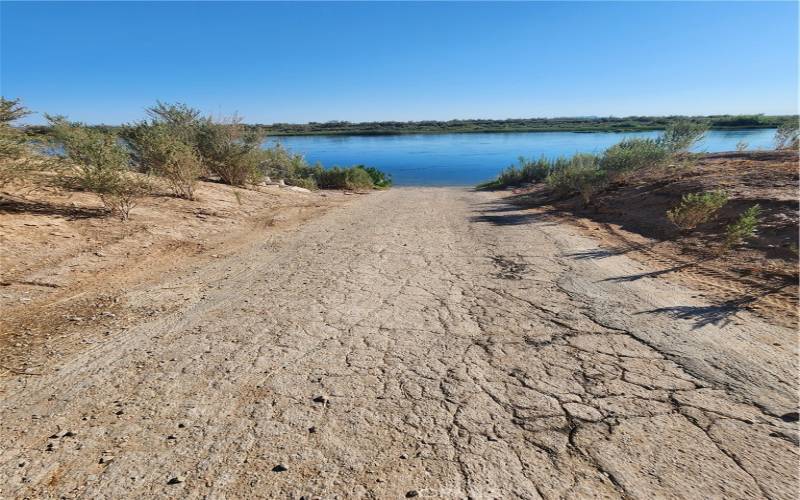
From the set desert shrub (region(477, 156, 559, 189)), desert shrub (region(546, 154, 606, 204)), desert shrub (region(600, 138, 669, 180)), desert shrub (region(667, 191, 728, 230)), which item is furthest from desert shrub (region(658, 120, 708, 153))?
desert shrub (region(477, 156, 559, 189))

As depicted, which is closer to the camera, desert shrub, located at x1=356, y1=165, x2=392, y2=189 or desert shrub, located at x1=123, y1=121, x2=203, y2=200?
desert shrub, located at x1=123, y1=121, x2=203, y2=200

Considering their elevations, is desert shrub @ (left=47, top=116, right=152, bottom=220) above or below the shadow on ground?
above

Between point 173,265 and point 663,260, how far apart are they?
6624 millimetres

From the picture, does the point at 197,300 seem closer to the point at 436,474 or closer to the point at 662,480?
the point at 436,474

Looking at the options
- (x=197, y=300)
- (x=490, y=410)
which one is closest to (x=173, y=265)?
(x=197, y=300)

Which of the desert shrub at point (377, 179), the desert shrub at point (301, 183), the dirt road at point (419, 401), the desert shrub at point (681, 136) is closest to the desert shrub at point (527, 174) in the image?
the desert shrub at point (377, 179)

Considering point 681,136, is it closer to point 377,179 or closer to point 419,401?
point 419,401

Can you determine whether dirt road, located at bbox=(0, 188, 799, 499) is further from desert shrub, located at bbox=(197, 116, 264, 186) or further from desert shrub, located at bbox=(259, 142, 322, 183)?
desert shrub, located at bbox=(259, 142, 322, 183)

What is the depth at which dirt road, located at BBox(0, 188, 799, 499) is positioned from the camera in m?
2.06

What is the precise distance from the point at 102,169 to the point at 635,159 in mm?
12247

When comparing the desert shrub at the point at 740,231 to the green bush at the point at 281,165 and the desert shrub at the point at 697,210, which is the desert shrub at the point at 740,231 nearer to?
the desert shrub at the point at 697,210

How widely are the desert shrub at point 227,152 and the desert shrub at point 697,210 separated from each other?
11.3 m

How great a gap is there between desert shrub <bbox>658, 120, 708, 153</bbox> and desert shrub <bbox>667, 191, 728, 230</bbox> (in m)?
5.52

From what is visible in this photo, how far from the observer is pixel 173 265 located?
564cm
